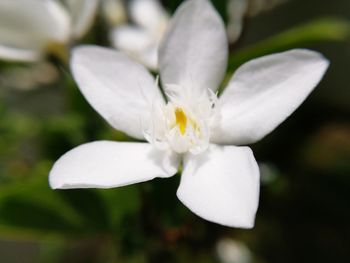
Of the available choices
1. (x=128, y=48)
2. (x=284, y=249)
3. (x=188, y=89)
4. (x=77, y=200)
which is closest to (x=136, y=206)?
(x=77, y=200)

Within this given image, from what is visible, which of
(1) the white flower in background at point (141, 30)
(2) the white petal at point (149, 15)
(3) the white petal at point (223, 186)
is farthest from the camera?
(2) the white petal at point (149, 15)

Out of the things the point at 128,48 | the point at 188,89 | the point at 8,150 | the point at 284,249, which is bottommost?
the point at 284,249

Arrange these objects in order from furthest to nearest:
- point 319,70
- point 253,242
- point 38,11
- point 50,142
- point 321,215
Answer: point 321,215 < point 253,242 < point 50,142 < point 38,11 < point 319,70

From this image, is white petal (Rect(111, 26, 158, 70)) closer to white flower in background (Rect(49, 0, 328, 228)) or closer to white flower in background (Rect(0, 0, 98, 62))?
white flower in background (Rect(0, 0, 98, 62))

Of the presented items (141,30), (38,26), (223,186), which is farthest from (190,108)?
(141,30)

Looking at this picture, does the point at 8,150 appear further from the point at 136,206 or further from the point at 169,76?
the point at 169,76

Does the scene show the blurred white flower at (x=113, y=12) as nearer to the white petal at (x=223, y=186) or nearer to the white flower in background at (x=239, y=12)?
the white flower in background at (x=239, y=12)

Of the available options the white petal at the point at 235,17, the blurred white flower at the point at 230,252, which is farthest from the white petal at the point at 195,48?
the blurred white flower at the point at 230,252
